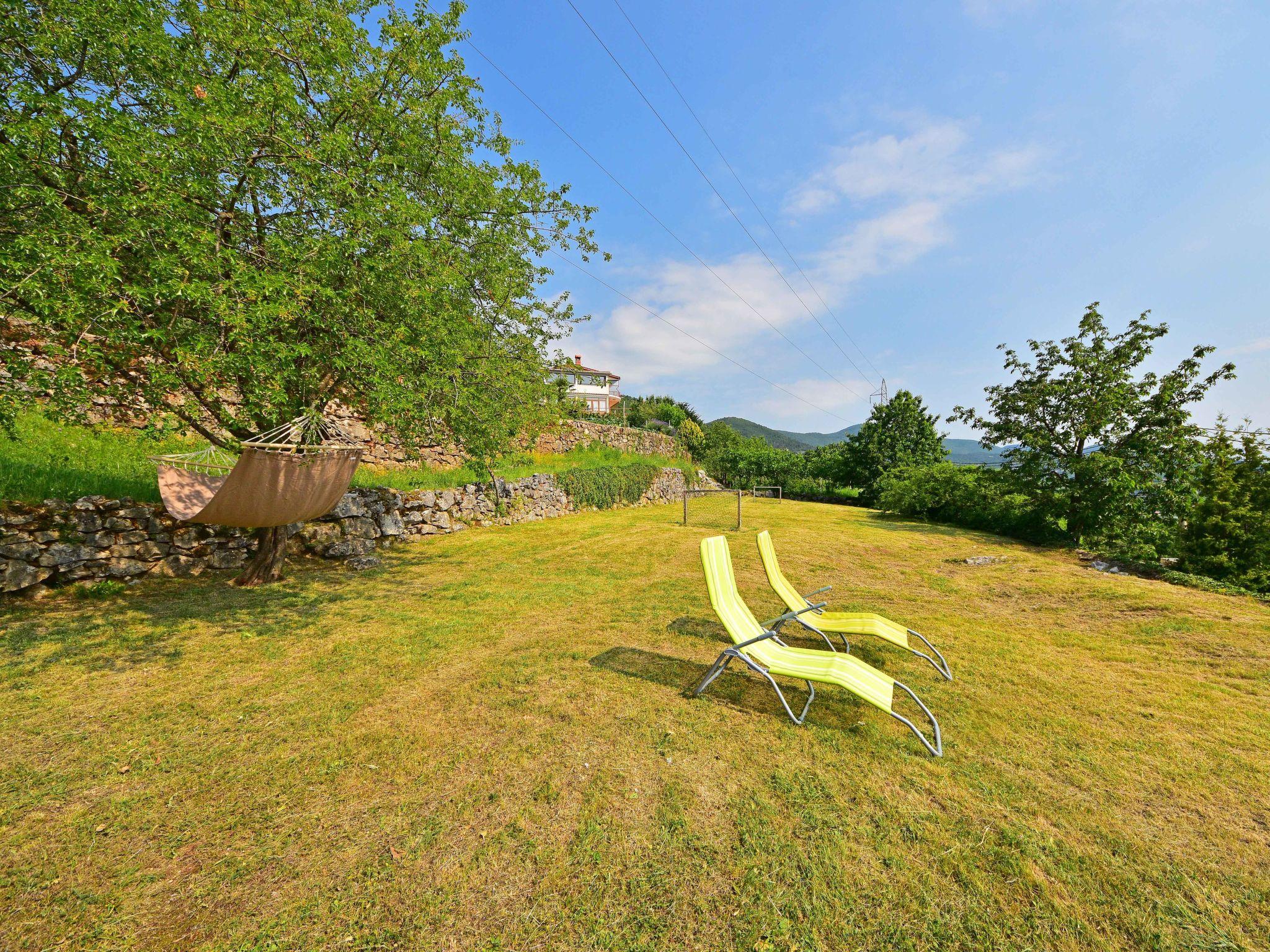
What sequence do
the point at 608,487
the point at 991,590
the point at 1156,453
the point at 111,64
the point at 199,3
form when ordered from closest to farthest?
the point at 111,64 < the point at 199,3 < the point at 991,590 < the point at 1156,453 < the point at 608,487

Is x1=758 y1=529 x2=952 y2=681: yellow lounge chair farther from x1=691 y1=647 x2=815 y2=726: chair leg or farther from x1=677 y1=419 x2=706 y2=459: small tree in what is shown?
x1=677 y1=419 x2=706 y2=459: small tree

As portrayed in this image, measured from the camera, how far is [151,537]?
19.7 feet

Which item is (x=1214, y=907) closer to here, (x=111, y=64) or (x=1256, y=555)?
(x=111, y=64)

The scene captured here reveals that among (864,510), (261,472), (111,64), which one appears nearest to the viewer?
(111,64)

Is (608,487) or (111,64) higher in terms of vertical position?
(111,64)

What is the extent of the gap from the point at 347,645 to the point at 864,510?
2148 cm

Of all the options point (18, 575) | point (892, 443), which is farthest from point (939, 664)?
point (892, 443)

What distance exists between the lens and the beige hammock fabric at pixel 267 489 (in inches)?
188

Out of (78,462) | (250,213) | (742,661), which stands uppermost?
(250,213)

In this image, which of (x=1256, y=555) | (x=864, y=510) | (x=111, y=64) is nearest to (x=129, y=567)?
(x=111, y=64)

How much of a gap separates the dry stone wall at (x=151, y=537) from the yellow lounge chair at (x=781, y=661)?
644cm

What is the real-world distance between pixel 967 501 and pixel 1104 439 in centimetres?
419

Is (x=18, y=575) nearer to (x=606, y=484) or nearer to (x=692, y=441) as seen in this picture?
(x=606, y=484)

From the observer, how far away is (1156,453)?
10.8 metres
